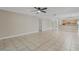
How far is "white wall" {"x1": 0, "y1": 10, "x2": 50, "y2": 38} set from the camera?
8.69 m

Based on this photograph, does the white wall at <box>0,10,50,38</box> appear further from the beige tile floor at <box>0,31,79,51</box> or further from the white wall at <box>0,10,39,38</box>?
the beige tile floor at <box>0,31,79,51</box>

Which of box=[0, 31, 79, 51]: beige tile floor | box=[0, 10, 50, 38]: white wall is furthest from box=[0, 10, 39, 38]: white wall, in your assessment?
box=[0, 31, 79, 51]: beige tile floor

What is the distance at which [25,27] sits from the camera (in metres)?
12.6

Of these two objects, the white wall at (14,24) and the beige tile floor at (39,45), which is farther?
the white wall at (14,24)

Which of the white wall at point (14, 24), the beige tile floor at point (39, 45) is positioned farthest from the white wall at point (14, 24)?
the beige tile floor at point (39, 45)

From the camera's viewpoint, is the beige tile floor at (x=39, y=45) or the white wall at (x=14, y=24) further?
the white wall at (x=14, y=24)

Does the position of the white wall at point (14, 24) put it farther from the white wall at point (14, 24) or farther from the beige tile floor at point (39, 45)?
the beige tile floor at point (39, 45)

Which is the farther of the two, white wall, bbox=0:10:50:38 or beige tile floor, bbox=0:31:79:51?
white wall, bbox=0:10:50:38

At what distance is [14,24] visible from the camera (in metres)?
10.2

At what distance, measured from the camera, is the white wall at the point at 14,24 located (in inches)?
342

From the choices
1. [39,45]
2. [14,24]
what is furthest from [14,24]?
[39,45]
